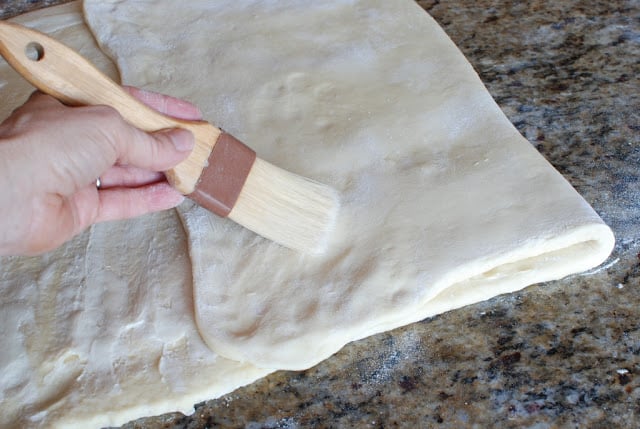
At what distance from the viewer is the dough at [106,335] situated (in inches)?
51.1

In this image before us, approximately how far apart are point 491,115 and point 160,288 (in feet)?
2.74

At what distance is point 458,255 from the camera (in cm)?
Answer: 136

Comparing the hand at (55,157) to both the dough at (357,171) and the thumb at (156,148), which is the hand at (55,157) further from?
the dough at (357,171)

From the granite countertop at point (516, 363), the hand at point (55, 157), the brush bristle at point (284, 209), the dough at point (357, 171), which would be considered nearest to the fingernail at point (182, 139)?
the hand at point (55, 157)

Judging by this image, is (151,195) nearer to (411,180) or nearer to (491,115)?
(411,180)

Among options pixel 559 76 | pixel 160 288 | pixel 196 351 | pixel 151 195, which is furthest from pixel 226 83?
pixel 559 76

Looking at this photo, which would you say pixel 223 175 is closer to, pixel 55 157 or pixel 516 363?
pixel 55 157

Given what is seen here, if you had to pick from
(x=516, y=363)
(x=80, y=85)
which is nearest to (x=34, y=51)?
(x=80, y=85)

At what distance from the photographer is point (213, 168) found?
1.31 meters

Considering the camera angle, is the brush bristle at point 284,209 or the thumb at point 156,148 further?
the brush bristle at point 284,209

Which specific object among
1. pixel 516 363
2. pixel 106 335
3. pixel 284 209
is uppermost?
pixel 284 209

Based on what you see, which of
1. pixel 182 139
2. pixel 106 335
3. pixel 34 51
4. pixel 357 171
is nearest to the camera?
pixel 34 51

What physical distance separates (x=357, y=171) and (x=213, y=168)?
37 centimetres

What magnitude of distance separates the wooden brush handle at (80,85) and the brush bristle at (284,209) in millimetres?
114
